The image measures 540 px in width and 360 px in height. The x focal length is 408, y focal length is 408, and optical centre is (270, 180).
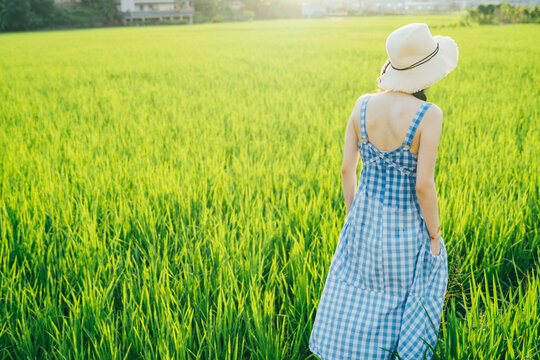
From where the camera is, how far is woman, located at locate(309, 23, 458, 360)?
3.47 ft

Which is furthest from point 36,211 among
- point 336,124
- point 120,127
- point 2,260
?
point 336,124

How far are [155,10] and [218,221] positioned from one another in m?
→ 53.7

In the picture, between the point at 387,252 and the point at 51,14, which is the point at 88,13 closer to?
the point at 51,14

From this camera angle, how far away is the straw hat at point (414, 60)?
0.98m

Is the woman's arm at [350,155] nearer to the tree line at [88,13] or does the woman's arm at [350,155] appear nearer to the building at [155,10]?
the tree line at [88,13]

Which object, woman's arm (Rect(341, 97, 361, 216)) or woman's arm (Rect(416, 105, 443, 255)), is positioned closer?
woman's arm (Rect(416, 105, 443, 255))

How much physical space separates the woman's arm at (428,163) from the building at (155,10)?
1941 inches

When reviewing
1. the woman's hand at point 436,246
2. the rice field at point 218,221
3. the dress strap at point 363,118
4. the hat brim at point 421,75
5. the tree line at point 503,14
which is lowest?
the rice field at point 218,221

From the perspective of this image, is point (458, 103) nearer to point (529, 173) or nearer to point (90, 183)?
point (529, 173)

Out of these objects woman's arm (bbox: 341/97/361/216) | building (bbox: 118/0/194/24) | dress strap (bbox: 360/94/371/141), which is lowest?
woman's arm (bbox: 341/97/361/216)

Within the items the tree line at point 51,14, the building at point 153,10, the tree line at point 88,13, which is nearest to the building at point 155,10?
the building at point 153,10

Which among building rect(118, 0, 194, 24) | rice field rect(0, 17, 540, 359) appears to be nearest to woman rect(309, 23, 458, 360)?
rice field rect(0, 17, 540, 359)

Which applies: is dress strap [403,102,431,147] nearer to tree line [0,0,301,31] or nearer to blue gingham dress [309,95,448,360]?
blue gingham dress [309,95,448,360]

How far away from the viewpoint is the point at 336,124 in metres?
3.69
